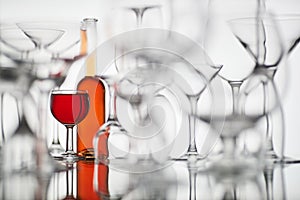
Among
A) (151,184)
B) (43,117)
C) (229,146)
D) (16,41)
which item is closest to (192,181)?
(151,184)

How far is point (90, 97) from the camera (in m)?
1.25

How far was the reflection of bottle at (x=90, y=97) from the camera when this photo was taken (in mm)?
1260

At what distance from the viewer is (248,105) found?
4.74 ft

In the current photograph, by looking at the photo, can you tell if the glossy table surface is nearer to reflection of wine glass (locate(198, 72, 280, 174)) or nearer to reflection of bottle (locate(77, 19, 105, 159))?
reflection of bottle (locate(77, 19, 105, 159))

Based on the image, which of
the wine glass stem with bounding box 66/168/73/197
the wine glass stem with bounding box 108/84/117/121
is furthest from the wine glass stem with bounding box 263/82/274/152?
the wine glass stem with bounding box 66/168/73/197

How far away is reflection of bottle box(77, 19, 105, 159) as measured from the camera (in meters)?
1.26

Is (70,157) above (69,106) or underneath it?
underneath

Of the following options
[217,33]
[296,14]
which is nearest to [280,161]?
[217,33]

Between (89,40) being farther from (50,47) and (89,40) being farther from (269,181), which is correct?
(269,181)

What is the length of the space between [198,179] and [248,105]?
49cm

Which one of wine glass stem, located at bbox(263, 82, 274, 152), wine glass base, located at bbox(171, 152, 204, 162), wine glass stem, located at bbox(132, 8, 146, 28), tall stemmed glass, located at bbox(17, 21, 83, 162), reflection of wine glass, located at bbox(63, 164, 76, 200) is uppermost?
wine glass stem, located at bbox(132, 8, 146, 28)

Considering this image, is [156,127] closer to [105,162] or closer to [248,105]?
[105,162]

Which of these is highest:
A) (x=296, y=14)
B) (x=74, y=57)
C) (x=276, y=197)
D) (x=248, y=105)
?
(x=296, y=14)

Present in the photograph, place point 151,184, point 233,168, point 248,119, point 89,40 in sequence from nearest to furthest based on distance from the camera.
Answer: point 151,184 → point 233,168 → point 89,40 → point 248,119
